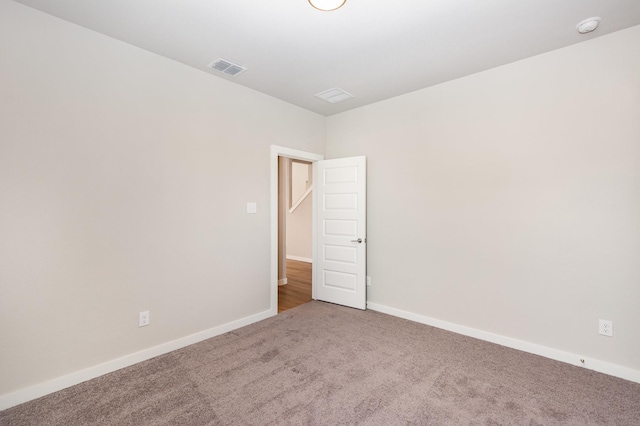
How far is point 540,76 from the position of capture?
2654 millimetres

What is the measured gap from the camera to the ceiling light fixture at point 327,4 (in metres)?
1.84

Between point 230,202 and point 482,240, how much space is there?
2744 mm

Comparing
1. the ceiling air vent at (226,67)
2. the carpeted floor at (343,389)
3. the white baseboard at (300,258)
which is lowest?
the carpeted floor at (343,389)

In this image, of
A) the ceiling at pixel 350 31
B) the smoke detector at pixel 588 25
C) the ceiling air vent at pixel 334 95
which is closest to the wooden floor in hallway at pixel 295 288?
the ceiling air vent at pixel 334 95

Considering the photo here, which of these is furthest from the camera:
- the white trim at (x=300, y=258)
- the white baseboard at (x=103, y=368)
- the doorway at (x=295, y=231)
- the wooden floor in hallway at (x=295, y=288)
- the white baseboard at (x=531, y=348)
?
the white trim at (x=300, y=258)

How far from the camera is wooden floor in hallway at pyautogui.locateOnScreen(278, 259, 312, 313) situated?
416cm

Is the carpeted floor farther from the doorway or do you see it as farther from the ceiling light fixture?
the ceiling light fixture

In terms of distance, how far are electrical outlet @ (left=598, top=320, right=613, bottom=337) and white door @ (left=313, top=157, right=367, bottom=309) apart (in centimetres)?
226

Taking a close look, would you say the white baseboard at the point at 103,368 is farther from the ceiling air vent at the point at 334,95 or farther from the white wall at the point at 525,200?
the ceiling air vent at the point at 334,95

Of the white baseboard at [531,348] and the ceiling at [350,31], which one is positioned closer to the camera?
the ceiling at [350,31]

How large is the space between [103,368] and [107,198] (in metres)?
1.38

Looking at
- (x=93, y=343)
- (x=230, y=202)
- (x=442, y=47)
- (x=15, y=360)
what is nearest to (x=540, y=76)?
(x=442, y=47)

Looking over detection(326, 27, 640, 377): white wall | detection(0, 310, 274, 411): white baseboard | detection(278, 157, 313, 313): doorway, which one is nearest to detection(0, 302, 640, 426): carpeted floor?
detection(0, 310, 274, 411): white baseboard

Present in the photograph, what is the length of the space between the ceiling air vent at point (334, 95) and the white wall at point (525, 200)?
22.0 inches
